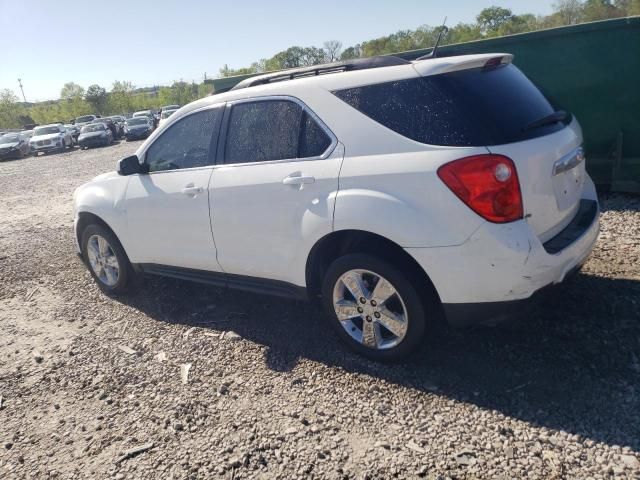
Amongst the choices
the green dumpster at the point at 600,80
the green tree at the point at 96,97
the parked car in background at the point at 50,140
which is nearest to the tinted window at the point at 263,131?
the green dumpster at the point at 600,80

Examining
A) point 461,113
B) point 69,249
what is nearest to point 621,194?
point 461,113

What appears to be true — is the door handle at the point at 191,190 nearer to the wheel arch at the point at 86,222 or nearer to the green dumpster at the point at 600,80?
the wheel arch at the point at 86,222

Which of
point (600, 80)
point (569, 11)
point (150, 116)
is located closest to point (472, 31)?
point (569, 11)

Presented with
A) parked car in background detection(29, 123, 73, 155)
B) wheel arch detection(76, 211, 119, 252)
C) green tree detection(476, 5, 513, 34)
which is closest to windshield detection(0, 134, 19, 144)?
parked car in background detection(29, 123, 73, 155)

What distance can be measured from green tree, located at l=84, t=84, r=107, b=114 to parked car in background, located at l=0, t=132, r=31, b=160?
5148 cm

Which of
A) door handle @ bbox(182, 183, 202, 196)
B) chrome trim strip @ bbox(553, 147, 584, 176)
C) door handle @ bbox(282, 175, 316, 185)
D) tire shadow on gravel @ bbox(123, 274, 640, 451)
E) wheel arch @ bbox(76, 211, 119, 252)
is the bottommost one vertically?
tire shadow on gravel @ bbox(123, 274, 640, 451)

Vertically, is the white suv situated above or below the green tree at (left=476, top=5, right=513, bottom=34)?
below

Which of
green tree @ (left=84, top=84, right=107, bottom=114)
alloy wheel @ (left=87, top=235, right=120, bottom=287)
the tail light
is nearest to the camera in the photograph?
the tail light

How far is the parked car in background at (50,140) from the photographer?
103 feet

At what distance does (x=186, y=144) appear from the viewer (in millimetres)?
4246

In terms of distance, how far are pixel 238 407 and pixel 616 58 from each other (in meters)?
5.62

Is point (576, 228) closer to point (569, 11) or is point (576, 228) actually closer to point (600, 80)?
point (600, 80)

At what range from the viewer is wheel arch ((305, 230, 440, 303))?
3135 mm

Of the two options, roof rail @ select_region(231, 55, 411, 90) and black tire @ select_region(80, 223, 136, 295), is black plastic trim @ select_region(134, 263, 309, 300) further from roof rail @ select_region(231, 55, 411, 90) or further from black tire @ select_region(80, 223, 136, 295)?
roof rail @ select_region(231, 55, 411, 90)
